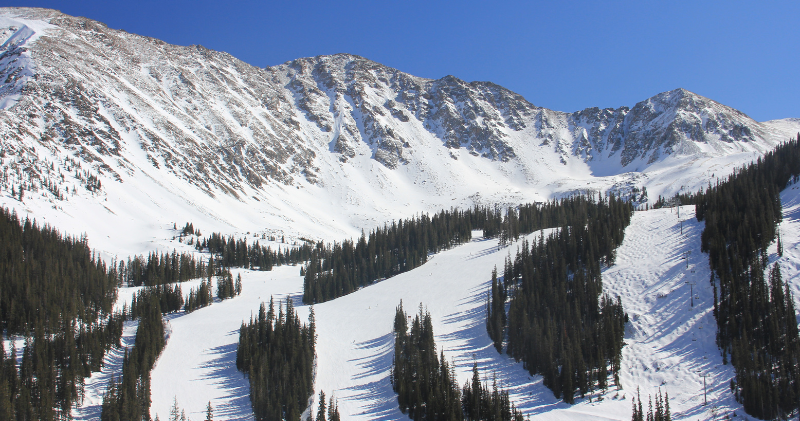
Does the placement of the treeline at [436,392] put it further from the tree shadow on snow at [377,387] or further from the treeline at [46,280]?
the treeline at [46,280]

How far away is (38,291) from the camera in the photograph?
8619cm

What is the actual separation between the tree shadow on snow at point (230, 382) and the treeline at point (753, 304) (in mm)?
55705

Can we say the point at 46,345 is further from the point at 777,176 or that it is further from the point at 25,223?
the point at 777,176

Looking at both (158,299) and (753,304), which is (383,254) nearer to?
(158,299)

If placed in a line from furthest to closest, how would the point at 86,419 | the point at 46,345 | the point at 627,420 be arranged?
the point at 46,345 < the point at 86,419 < the point at 627,420

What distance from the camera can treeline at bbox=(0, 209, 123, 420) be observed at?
198 feet

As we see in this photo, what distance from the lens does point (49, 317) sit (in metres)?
80.9

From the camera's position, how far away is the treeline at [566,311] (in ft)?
179

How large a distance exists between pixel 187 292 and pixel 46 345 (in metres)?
42.6

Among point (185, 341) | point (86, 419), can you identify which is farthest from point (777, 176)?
point (86, 419)

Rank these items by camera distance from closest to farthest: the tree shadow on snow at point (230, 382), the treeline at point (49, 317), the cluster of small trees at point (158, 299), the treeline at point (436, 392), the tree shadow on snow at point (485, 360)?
the treeline at point (436, 392) → the tree shadow on snow at point (485, 360) → the treeline at point (49, 317) → the tree shadow on snow at point (230, 382) → the cluster of small trees at point (158, 299)

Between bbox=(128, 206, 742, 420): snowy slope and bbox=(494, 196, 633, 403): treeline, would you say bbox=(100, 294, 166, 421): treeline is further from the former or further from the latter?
bbox=(494, 196, 633, 403): treeline

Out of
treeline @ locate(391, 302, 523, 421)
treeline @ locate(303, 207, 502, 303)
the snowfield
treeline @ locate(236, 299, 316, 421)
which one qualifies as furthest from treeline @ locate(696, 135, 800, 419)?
treeline @ locate(303, 207, 502, 303)

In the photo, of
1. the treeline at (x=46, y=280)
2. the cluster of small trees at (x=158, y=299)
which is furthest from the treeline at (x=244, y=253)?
the treeline at (x=46, y=280)
